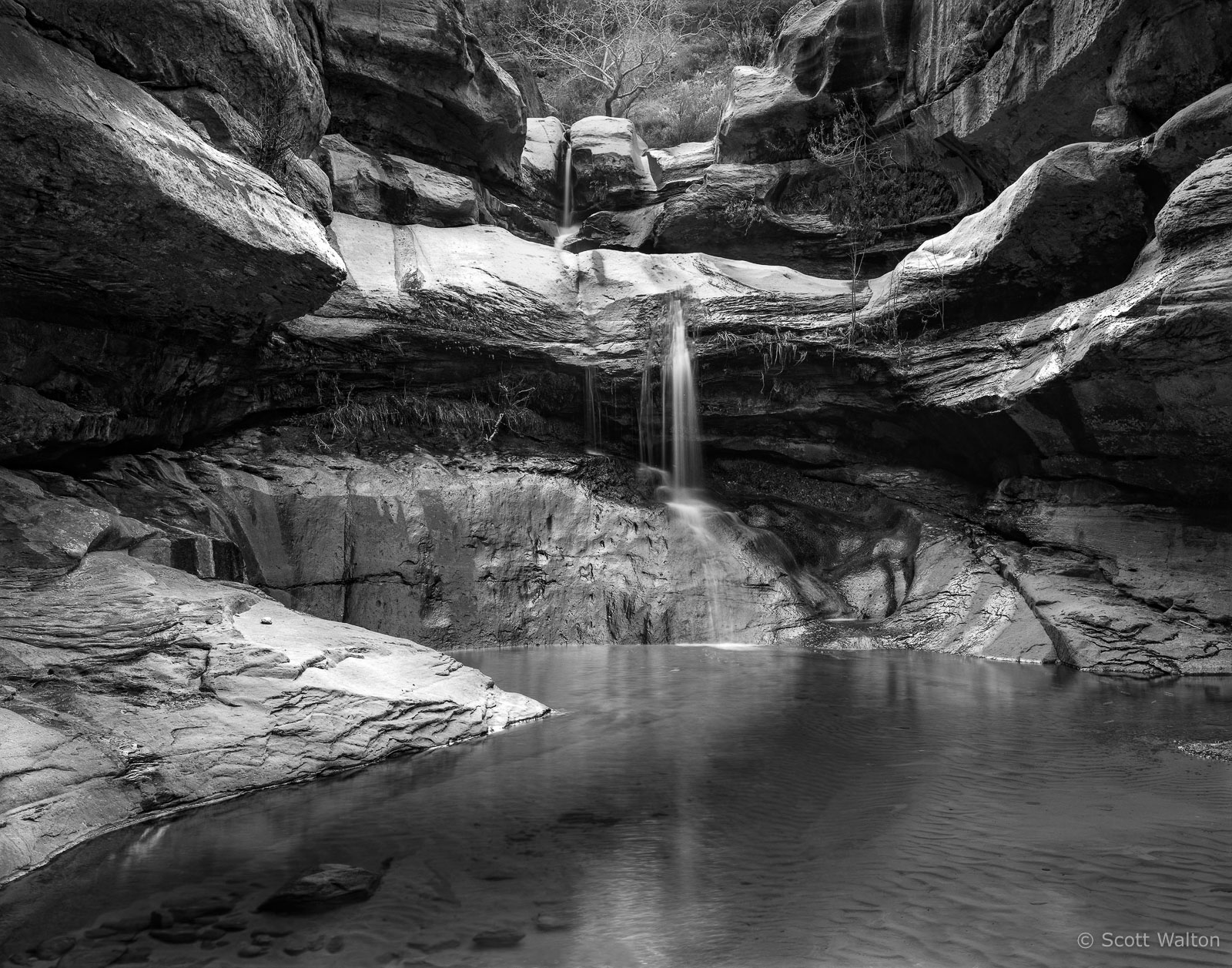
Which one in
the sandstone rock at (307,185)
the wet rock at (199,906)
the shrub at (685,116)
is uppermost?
the shrub at (685,116)

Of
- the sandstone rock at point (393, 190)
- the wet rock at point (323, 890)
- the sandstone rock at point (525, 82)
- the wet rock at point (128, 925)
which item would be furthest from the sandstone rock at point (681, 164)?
the wet rock at point (128, 925)

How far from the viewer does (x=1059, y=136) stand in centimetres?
1083

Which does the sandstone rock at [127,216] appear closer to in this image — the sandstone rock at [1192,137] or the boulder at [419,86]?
the boulder at [419,86]

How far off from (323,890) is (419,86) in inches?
468

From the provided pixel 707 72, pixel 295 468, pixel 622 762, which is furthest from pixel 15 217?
pixel 707 72

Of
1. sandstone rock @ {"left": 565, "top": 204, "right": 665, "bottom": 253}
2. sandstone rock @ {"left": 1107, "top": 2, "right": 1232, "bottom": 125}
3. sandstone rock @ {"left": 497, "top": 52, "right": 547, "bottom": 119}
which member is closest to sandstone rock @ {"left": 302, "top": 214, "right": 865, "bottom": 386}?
sandstone rock @ {"left": 565, "top": 204, "right": 665, "bottom": 253}

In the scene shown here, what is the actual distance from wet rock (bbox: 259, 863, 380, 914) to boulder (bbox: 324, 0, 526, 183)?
11.6 metres

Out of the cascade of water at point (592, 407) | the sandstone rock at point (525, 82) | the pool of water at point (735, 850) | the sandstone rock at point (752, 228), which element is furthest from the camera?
the sandstone rock at point (525, 82)

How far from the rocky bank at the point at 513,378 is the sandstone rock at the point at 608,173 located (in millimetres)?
806

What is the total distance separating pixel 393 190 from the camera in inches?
472

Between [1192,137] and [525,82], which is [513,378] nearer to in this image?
[1192,137]

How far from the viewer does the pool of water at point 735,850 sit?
2.54 metres

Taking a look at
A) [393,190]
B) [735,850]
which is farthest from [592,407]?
[735,850]

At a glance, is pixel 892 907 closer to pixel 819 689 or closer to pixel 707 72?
pixel 819 689
